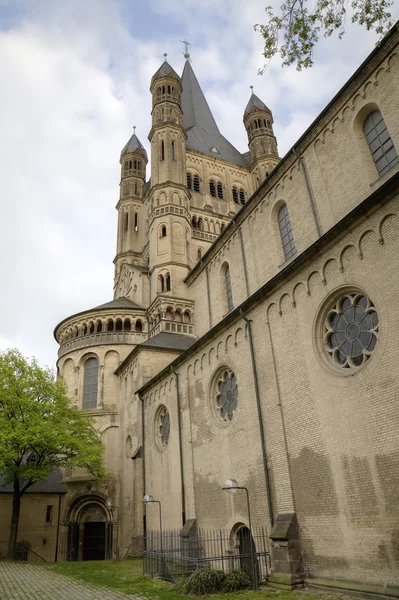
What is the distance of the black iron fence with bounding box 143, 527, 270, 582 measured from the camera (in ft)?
37.4

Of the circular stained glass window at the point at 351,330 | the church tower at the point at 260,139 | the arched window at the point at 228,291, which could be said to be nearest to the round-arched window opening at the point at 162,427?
the arched window at the point at 228,291

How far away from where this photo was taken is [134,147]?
44.1m

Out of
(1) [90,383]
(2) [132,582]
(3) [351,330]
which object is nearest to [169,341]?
(1) [90,383]

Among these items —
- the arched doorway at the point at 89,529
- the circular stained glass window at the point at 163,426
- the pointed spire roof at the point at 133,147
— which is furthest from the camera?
the pointed spire roof at the point at 133,147

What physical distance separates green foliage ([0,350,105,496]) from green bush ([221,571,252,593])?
12321mm

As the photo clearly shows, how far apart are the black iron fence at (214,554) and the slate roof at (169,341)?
965 centimetres

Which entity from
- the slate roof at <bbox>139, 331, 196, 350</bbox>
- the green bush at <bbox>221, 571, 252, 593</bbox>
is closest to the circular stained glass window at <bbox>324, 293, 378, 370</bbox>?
the green bush at <bbox>221, 571, 252, 593</bbox>

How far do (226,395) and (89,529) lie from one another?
1623 cm

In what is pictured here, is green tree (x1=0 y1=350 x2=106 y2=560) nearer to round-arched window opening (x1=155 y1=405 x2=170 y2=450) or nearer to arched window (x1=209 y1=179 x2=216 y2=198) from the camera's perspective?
round-arched window opening (x1=155 y1=405 x2=170 y2=450)

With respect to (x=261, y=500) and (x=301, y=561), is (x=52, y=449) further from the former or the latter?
(x=301, y=561)

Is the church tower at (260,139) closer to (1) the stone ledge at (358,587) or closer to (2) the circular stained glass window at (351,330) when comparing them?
(2) the circular stained glass window at (351,330)

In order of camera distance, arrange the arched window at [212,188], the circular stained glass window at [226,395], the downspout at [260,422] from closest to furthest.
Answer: the downspout at [260,422] < the circular stained glass window at [226,395] < the arched window at [212,188]

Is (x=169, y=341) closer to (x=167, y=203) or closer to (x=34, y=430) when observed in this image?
(x=34, y=430)

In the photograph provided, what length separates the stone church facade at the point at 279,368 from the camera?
9602mm
